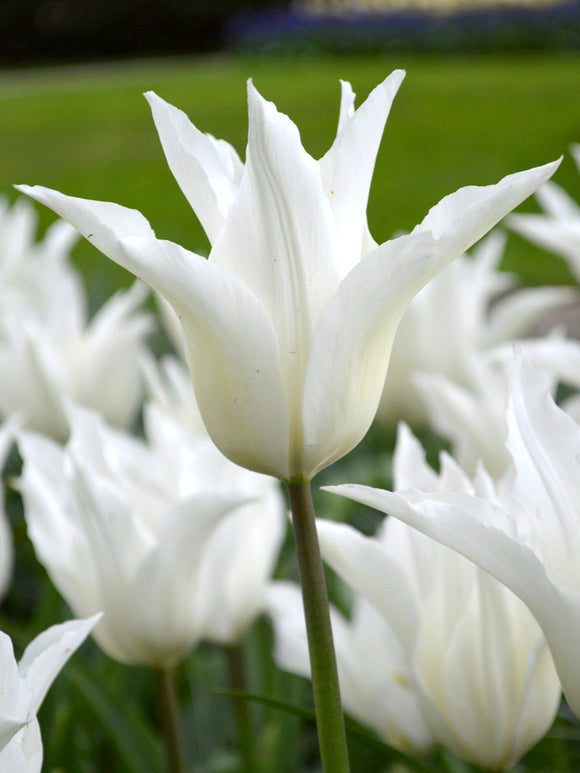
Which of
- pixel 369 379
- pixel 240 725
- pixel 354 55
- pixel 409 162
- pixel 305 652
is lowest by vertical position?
pixel 240 725

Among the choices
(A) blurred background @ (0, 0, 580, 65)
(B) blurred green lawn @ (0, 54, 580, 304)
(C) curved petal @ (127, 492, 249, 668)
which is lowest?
(C) curved petal @ (127, 492, 249, 668)

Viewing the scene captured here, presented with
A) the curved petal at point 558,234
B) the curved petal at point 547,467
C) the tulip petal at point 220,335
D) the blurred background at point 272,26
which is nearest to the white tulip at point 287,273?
the tulip petal at point 220,335

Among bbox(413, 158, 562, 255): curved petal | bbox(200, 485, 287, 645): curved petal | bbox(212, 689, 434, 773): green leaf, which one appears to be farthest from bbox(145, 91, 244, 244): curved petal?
bbox(200, 485, 287, 645): curved petal

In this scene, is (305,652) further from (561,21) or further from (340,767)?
(561,21)

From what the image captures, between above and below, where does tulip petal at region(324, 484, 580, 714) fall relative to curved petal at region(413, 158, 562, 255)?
below

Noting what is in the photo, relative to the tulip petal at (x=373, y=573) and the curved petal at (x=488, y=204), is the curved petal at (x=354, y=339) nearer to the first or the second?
the curved petal at (x=488, y=204)

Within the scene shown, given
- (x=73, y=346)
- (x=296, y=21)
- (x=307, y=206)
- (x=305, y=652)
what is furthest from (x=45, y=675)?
(x=296, y=21)

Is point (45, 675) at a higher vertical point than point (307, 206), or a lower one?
lower

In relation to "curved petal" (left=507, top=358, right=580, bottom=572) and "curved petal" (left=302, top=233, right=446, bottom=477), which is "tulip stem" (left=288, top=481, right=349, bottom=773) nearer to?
"curved petal" (left=302, top=233, right=446, bottom=477)
